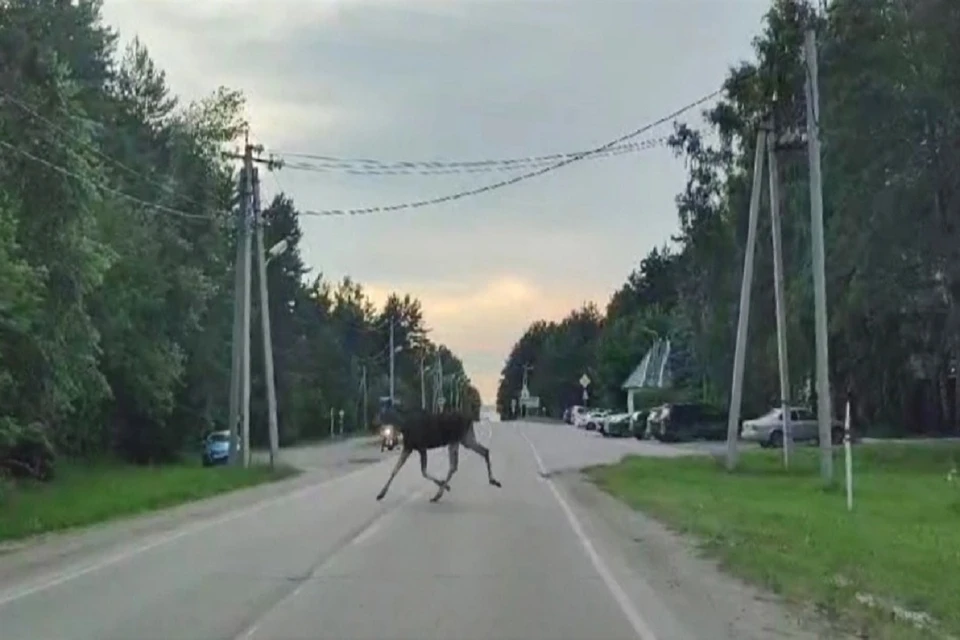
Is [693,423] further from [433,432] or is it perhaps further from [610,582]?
[610,582]

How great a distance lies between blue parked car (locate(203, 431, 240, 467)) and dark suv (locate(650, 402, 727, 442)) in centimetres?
2138

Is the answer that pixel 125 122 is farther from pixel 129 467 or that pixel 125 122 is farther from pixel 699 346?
pixel 699 346

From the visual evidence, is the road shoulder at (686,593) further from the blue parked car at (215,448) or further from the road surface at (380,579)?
the blue parked car at (215,448)

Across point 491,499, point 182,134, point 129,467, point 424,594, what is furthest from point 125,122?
point 424,594

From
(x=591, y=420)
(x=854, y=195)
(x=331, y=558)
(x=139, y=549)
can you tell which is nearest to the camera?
(x=331, y=558)

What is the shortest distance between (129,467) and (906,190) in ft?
81.5

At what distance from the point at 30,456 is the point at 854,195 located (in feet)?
76.9

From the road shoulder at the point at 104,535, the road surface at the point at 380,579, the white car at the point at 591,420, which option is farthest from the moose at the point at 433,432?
the white car at the point at 591,420

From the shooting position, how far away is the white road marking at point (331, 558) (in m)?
13.1

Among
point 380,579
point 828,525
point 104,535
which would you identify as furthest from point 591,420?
point 380,579

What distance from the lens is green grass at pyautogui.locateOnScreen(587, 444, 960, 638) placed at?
51.0 feet

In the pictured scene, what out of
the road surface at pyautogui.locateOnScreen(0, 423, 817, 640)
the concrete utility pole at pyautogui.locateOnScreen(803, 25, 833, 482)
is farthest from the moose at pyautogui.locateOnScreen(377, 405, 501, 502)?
the concrete utility pole at pyautogui.locateOnScreen(803, 25, 833, 482)

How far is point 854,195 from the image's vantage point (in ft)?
147

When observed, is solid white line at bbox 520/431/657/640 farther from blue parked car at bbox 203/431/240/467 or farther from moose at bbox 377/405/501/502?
blue parked car at bbox 203/431/240/467
